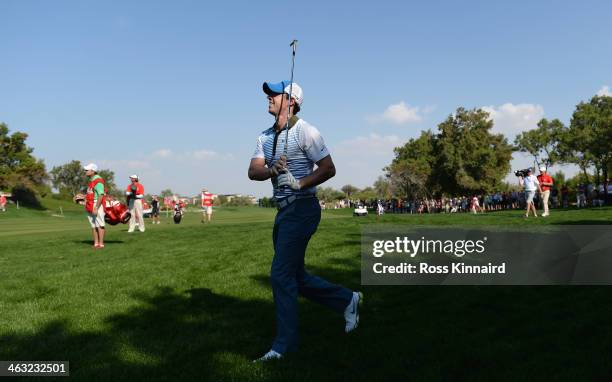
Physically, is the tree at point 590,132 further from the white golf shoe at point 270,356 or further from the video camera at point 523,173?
the white golf shoe at point 270,356

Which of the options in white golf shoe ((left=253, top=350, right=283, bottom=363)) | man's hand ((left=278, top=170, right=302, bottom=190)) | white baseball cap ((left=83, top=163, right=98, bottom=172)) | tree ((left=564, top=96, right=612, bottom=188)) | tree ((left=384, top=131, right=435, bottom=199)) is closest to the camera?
white golf shoe ((left=253, top=350, right=283, bottom=363))

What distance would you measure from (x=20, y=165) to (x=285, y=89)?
243 feet

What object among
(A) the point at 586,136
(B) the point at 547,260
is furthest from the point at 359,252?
(A) the point at 586,136

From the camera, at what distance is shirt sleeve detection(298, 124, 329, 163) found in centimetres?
429

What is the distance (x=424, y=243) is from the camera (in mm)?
10969

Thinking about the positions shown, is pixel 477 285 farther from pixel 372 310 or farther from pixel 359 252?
pixel 359 252

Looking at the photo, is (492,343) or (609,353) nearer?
(609,353)

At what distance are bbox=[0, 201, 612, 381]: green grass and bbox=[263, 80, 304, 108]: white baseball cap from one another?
2.22 m

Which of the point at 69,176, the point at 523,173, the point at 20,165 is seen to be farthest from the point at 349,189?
the point at 523,173

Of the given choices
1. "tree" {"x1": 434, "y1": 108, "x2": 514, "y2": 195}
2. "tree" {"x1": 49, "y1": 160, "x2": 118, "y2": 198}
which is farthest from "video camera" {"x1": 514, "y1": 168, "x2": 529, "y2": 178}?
"tree" {"x1": 49, "y1": 160, "x2": 118, "y2": 198}

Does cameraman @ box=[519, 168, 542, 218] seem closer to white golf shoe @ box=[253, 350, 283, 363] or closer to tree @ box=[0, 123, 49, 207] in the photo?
white golf shoe @ box=[253, 350, 283, 363]

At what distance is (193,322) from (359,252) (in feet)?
16.8

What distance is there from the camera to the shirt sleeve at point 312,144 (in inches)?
169

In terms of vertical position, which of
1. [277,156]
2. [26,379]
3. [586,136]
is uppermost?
[586,136]
